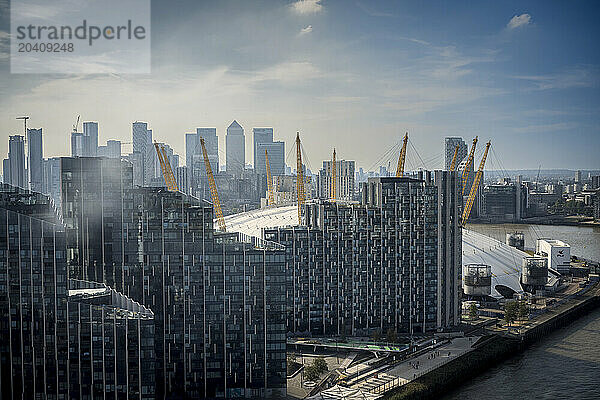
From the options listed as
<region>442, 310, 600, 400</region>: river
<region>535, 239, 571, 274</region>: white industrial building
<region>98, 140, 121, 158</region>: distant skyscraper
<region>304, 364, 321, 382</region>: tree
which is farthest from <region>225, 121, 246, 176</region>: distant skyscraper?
<region>304, 364, 321, 382</region>: tree

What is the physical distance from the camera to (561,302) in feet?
24.0

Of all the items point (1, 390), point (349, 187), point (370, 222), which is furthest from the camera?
point (349, 187)

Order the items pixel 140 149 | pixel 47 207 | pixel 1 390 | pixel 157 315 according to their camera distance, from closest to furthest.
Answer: pixel 1 390
pixel 47 207
pixel 157 315
pixel 140 149

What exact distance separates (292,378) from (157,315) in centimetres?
115

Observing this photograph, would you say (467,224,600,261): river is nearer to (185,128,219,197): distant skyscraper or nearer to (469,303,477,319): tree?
(469,303,477,319): tree

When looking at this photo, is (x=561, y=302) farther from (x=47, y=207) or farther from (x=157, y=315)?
(x=47, y=207)

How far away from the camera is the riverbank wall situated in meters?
4.65

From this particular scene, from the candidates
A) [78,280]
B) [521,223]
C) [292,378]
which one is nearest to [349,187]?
[521,223]

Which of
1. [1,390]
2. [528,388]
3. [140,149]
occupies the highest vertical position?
[140,149]

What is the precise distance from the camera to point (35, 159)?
3.74m

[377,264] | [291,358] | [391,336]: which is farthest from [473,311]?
[291,358]

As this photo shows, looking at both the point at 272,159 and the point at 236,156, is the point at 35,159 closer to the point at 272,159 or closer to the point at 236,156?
the point at 236,156

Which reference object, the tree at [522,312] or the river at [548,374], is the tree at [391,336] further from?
the tree at [522,312]

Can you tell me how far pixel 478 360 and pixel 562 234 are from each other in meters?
8.76
